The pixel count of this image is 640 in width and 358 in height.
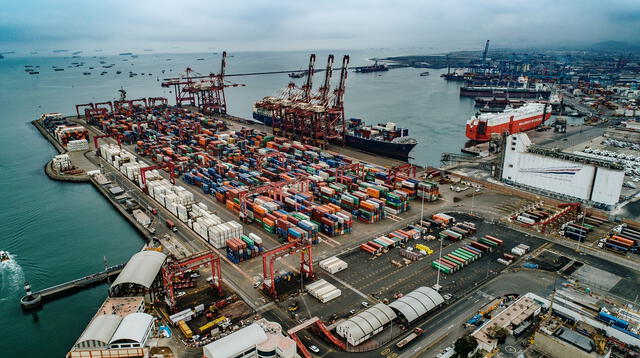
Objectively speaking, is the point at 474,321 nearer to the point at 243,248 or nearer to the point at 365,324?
the point at 365,324

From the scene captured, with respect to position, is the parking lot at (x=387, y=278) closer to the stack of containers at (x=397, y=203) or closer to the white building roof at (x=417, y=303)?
the white building roof at (x=417, y=303)

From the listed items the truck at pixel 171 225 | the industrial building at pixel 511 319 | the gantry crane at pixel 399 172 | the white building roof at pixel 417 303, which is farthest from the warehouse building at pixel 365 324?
the gantry crane at pixel 399 172

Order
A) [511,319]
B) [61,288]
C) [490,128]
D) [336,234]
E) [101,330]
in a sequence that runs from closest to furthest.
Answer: [101,330]
[511,319]
[61,288]
[336,234]
[490,128]

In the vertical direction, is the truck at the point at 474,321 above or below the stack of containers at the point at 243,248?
below

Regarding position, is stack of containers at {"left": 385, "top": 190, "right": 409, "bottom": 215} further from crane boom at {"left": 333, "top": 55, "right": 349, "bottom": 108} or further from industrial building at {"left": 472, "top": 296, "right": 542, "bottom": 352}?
crane boom at {"left": 333, "top": 55, "right": 349, "bottom": 108}

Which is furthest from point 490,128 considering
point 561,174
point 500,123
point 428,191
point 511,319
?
point 511,319

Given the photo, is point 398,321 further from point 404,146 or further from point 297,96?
point 297,96

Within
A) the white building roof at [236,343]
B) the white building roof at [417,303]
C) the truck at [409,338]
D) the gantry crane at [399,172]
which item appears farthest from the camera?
the gantry crane at [399,172]
